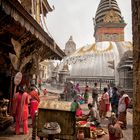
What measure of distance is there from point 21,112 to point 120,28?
4234 centimetres

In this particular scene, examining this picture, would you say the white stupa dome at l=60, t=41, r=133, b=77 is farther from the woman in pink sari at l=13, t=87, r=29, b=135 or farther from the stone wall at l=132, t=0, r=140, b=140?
the stone wall at l=132, t=0, r=140, b=140

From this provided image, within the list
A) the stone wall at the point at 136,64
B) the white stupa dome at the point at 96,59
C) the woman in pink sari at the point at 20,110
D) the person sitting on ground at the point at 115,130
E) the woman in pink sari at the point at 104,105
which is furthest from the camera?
the white stupa dome at the point at 96,59

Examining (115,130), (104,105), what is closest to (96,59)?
(104,105)

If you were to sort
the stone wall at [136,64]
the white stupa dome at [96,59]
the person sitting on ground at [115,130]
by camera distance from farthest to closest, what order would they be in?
the white stupa dome at [96,59] < the person sitting on ground at [115,130] < the stone wall at [136,64]

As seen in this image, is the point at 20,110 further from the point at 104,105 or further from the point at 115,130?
the point at 104,105

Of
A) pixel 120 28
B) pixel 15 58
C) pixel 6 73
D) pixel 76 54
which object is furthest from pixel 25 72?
pixel 120 28

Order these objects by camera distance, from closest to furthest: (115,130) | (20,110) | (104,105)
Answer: (115,130), (20,110), (104,105)

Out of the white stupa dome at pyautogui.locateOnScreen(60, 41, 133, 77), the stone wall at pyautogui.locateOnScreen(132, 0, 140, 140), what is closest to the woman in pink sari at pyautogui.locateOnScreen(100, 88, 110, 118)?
the stone wall at pyautogui.locateOnScreen(132, 0, 140, 140)

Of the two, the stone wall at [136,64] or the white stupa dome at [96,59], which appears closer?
the stone wall at [136,64]

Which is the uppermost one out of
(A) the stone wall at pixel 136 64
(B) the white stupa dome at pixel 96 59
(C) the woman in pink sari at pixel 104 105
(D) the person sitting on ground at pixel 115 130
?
(B) the white stupa dome at pixel 96 59

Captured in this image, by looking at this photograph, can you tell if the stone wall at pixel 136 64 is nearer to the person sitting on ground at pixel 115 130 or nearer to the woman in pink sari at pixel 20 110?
the person sitting on ground at pixel 115 130

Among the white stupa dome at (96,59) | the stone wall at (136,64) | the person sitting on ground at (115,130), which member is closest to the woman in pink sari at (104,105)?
the person sitting on ground at (115,130)

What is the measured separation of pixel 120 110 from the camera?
31.1 feet

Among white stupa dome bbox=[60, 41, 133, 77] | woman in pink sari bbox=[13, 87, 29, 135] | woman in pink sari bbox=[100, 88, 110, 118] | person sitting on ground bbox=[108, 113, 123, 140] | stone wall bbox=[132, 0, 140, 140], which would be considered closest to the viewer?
stone wall bbox=[132, 0, 140, 140]
